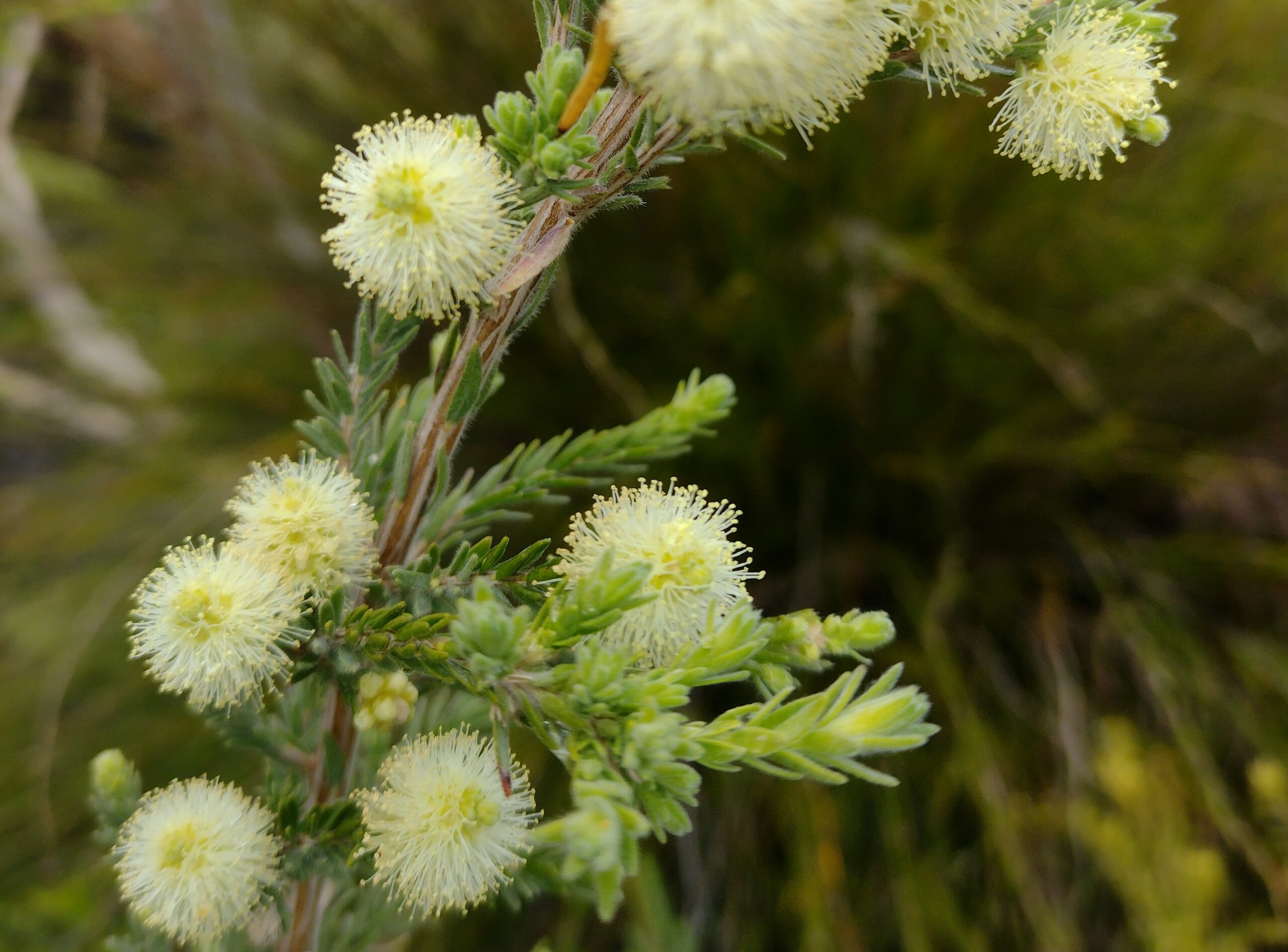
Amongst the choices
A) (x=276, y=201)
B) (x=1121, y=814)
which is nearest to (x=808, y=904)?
(x=1121, y=814)

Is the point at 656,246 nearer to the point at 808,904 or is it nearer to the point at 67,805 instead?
the point at 808,904

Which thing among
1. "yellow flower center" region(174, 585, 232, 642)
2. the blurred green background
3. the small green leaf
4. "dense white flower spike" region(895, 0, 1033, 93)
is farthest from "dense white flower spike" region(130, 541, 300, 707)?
the blurred green background

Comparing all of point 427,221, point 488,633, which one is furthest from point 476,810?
point 427,221

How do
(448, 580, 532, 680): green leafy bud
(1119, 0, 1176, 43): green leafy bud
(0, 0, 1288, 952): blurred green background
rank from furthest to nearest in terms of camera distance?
(0, 0, 1288, 952): blurred green background → (1119, 0, 1176, 43): green leafy bud → (448, 580, 532, 680): green leafy bud

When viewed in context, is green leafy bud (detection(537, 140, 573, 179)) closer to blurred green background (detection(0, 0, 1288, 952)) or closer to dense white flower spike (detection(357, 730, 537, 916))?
dense white flower spike (detection(357, 730, 537, 916))

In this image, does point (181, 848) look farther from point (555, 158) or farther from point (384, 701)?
point (555, 158)

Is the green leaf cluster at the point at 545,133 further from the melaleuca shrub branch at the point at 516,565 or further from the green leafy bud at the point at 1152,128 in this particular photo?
the green leafy bud at the point at 1152,128

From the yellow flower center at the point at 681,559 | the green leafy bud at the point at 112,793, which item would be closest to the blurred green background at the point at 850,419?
the green leafy bud at the point at 112,793
